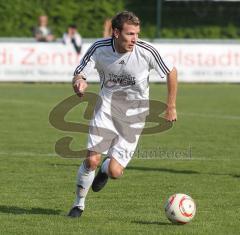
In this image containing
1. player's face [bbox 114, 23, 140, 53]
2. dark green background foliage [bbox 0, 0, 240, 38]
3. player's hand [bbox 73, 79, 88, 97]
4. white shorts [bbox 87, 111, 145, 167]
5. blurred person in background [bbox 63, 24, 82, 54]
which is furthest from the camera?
dark green background foliage [bbox 0, 0, 240, 38]

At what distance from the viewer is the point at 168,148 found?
45.4 ft

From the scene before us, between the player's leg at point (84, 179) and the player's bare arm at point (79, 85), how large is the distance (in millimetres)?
721

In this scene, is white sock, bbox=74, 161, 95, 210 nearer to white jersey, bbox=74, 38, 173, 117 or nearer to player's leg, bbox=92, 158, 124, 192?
player's leg, bbox=92, 158, 124, 192

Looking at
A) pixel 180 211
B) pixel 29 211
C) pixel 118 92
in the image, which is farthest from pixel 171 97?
pixel 29 211

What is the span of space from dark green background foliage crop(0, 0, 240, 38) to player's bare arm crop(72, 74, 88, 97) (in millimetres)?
25023

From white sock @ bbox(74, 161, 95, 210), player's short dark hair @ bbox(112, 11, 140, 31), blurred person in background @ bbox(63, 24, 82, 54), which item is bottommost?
blurred person in background @ bbox(63, 24, 82, 54)

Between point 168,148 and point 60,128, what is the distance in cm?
366

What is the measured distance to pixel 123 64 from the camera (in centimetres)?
833

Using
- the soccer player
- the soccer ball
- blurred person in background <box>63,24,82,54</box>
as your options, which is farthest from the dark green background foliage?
the soccer ball

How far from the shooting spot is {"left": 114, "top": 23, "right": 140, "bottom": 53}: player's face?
26.3 ft

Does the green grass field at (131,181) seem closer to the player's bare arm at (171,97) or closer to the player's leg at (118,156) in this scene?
the player's leg at (118,156)

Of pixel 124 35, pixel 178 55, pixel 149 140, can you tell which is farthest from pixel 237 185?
pixel 178 55

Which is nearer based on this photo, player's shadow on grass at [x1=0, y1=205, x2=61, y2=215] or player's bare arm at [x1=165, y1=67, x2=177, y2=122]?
player's bare arm at [x1=165, y1=67, x2=177, y2=122]

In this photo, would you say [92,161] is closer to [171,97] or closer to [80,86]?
[80,86]
